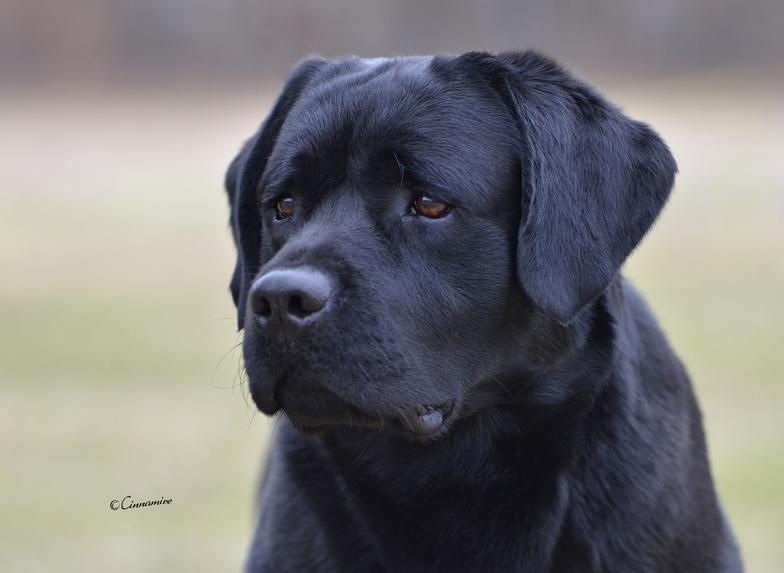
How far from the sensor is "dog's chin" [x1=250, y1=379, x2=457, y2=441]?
2.74 metres

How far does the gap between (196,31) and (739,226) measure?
1068 centimetres

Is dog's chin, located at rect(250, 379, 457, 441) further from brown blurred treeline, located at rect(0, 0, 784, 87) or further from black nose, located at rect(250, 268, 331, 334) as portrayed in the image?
brown blurred treeline, located at rect(0, 0, 784, 87)

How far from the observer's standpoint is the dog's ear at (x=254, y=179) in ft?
11.6

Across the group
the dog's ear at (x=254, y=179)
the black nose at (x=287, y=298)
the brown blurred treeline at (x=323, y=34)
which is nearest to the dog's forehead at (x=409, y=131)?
the dog's ear at (x=254, y=179)

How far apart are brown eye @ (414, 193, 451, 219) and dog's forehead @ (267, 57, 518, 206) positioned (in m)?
0.05

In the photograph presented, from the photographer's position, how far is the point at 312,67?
11.8 ft

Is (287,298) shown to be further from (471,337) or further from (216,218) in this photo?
(216,218)

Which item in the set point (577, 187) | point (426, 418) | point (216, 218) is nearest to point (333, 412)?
point (426, 418)

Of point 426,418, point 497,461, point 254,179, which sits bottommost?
point 497,461

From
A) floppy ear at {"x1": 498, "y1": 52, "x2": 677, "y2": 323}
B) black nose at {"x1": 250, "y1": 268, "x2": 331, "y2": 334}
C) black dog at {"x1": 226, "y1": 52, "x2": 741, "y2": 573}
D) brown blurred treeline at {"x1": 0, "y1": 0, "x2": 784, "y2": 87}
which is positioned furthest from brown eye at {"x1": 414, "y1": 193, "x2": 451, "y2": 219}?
brown blurred treeline at {"x1": 0, "y1": 0, "x2": 784, "y2": 87}

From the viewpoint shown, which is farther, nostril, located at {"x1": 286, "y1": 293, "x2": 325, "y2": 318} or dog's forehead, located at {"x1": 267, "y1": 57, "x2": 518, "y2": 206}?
dog's forehead, located at {"x1": 267, "y1": 57, "x2": 518, "y2": 206}

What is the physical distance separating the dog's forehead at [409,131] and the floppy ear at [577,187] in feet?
0.27

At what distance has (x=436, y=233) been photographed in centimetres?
290

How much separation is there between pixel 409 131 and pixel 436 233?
29 cm
